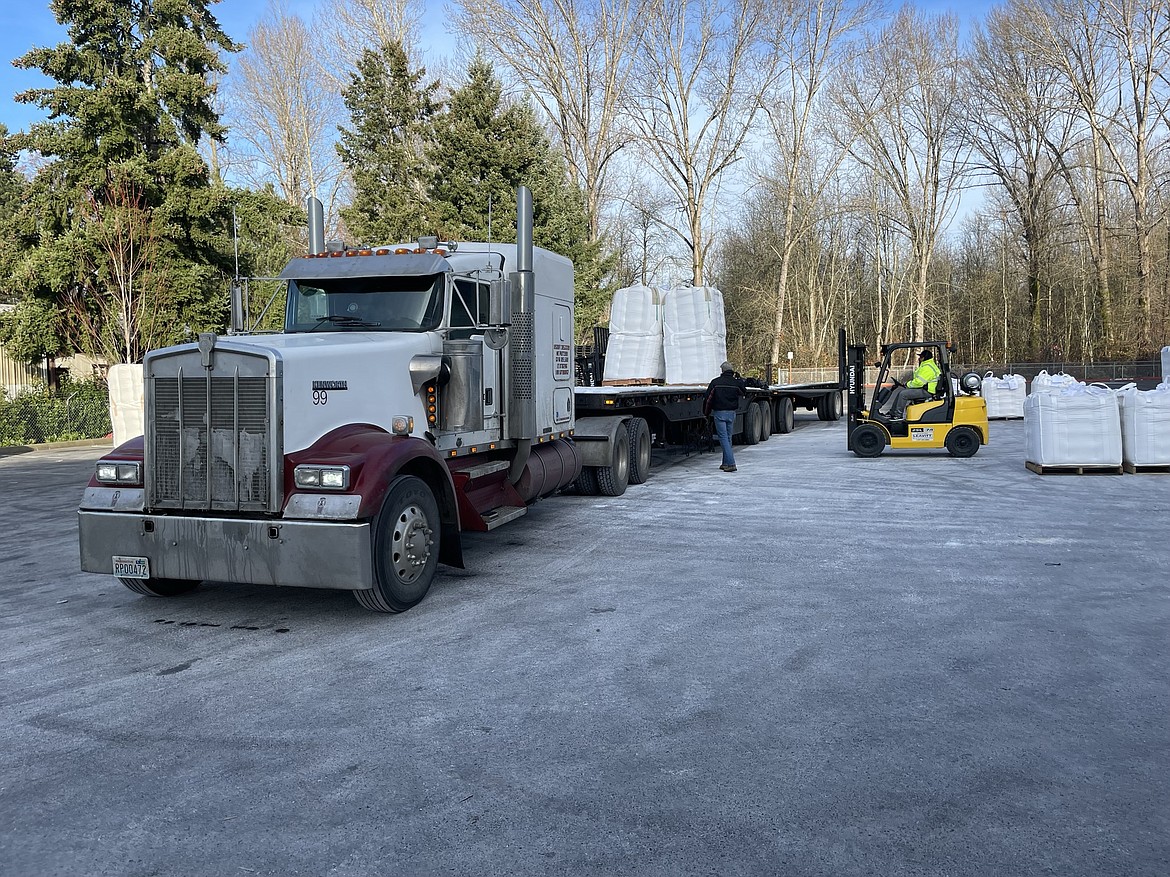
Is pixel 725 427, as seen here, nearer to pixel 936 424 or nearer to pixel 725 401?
pixel 725 401

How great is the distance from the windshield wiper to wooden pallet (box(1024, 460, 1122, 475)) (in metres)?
11.0

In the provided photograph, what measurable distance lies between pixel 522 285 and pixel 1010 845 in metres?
6.24

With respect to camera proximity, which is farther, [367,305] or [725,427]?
[725,427]

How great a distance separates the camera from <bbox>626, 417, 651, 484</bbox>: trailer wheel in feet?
44.6

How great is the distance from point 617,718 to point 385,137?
1459 inches

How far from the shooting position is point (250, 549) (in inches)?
236

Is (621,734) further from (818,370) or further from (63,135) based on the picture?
(818,370)

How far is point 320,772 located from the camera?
13.2ft

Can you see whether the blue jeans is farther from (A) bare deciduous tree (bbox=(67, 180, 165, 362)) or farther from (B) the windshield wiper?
(A) bare deciduous tree (bbox=(67, 180, 165, 362))

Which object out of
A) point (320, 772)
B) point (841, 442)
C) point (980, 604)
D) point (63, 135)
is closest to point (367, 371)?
point (320, 772)

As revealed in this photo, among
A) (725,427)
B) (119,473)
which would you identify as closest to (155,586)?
(119,473)

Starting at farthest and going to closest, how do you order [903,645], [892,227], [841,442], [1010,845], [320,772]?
[892,227] < [841,442] < [903,645] < [320,772] < [1010,845]

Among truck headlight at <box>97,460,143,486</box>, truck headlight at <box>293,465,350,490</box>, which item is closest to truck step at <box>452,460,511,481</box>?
truck headlight at <box>293,465,350,490</box>

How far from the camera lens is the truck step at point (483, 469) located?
7.92 m
